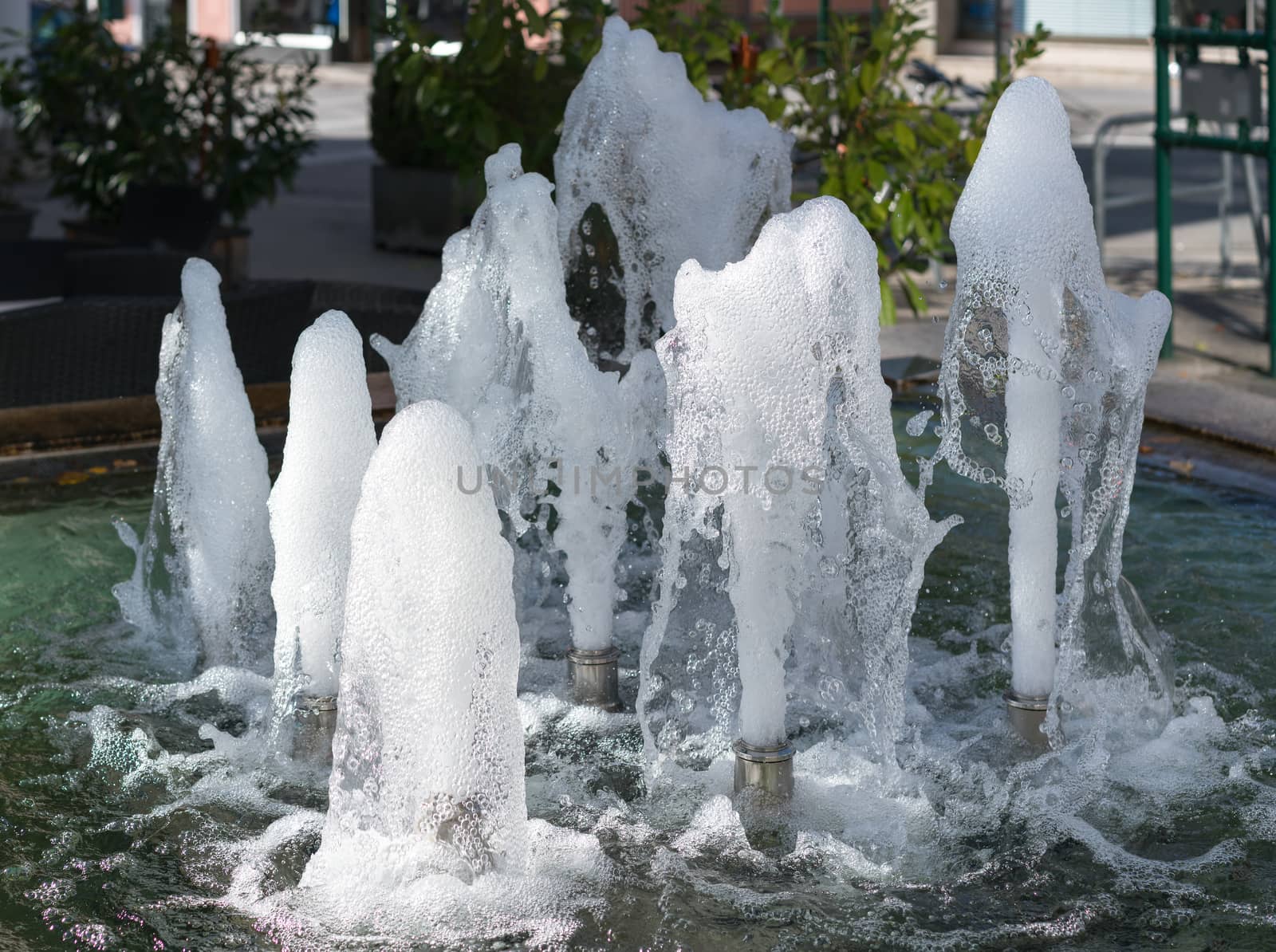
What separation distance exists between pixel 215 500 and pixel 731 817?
1.93 m

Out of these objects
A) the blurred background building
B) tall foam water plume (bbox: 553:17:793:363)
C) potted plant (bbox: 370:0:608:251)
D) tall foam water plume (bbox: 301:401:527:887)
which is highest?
the blurred background building

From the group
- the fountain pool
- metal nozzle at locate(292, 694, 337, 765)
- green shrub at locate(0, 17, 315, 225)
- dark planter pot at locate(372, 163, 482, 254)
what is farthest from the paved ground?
metal nozzle at locate(292, 694, 337, 765)

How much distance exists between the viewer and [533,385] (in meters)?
4.70

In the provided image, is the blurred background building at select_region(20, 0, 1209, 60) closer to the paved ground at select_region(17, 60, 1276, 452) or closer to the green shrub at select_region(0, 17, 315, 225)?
the paved ground at select_region(17, 60, 1276, 452)

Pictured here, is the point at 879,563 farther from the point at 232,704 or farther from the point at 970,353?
the point at 232,704

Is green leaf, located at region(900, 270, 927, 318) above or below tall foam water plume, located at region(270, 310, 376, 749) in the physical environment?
above

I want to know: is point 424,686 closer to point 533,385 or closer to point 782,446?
point 782,446

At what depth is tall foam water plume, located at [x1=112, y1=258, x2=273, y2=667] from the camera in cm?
500

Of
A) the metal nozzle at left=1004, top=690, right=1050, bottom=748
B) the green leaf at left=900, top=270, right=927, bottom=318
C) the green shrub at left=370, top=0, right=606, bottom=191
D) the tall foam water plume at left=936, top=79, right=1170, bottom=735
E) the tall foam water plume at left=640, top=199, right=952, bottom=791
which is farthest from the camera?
the green shrub at left=370, top=0, right=606, bottom=191

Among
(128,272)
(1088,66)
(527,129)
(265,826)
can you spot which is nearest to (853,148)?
(527,129)

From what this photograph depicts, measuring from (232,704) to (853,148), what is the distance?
388cm

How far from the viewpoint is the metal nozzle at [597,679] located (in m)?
4.54

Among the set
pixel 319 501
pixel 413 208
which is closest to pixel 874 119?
pixel 319 501

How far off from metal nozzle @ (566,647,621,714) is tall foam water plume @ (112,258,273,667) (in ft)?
3.12
